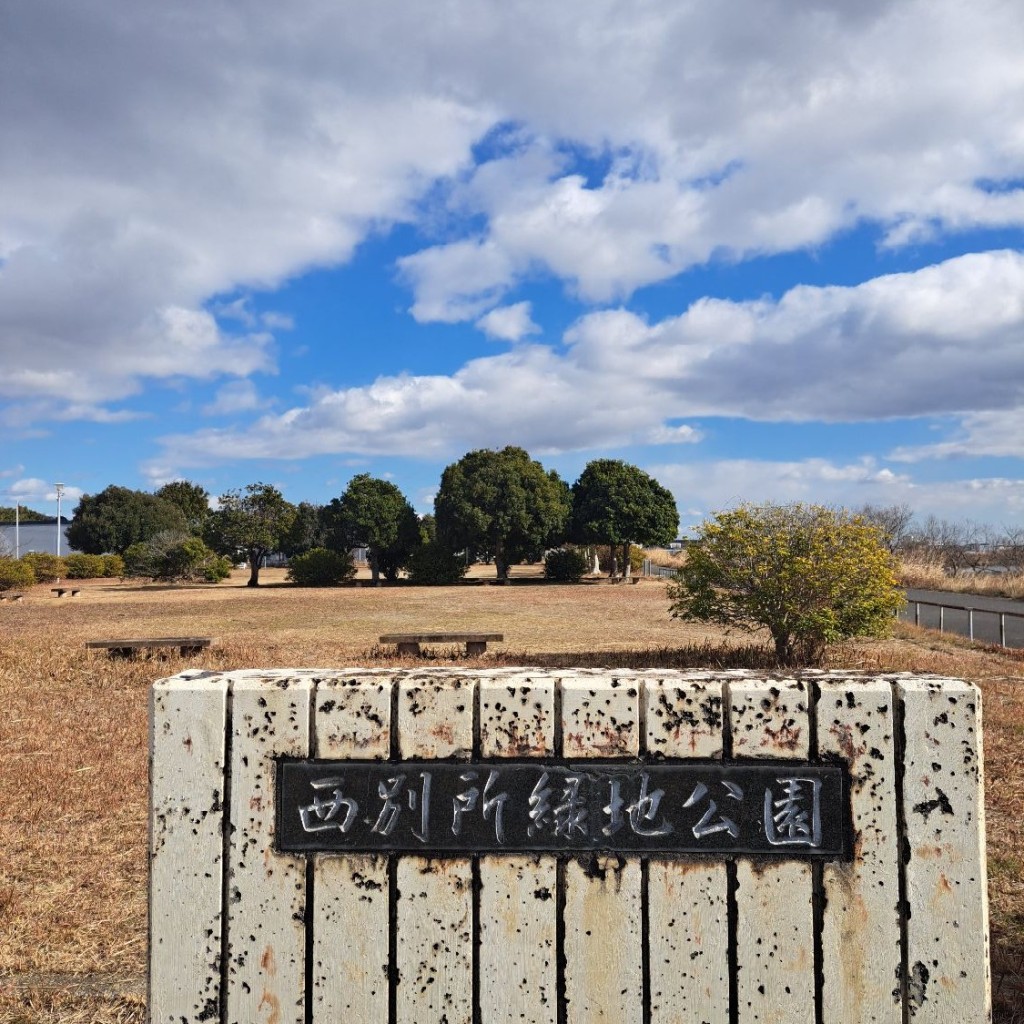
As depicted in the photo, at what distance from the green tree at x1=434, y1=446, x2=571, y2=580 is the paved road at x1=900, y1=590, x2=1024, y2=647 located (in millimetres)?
16042

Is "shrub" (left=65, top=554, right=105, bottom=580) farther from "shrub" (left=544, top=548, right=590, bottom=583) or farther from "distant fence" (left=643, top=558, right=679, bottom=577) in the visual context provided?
"distant fence" (left=643, top=558, right=679, bottom=577)

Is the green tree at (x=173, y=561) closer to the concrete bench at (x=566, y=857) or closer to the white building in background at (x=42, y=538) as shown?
the white building in background at (x=42, y=538)

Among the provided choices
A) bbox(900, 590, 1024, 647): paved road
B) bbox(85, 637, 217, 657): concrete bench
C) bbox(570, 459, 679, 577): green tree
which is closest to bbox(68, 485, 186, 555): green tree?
bbox(570, 459, 679, 577): green tree

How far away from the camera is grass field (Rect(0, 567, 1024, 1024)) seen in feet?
11.6

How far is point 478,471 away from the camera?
40688 millimetres

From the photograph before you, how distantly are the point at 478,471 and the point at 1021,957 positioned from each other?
3753cm

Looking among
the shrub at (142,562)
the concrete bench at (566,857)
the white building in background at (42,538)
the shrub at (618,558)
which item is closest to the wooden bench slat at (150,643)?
the concrete bench at (566,857)

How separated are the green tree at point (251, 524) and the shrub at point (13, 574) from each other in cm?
1000

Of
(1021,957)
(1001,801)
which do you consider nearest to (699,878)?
(1021,957)

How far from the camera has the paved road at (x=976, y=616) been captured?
1633cm

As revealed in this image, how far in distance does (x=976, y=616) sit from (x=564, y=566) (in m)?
22.1

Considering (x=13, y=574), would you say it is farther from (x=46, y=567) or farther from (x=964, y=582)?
(x=964, y=582)

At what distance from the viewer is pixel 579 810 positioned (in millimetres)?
2379

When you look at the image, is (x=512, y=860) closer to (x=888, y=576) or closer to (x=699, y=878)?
(x=699, y=878)
